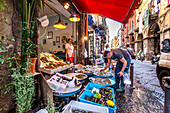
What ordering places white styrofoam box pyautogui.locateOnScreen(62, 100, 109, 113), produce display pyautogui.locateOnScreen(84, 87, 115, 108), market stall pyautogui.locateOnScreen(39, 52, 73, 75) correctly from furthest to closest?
market stall pyautogui.locateOnScreen(39, 52, 73, 75), produce display pyautogui.locateOnScreen(84, 87, 115, 108), white styrofoam box pyautogui.locateOnScreen(62, 100, 109, 113)

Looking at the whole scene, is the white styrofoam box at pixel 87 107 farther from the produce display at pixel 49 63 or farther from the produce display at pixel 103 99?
the produce display at pixel 49 63

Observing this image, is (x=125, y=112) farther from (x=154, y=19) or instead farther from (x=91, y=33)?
(x=154, y=19)

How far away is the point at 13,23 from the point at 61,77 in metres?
1.57

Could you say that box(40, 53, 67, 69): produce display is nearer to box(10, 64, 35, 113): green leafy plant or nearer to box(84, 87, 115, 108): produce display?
box(10, 64, 35, 113): green leafy plant

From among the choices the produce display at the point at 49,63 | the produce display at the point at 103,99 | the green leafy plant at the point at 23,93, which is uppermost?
the produce display at the point at 49,63

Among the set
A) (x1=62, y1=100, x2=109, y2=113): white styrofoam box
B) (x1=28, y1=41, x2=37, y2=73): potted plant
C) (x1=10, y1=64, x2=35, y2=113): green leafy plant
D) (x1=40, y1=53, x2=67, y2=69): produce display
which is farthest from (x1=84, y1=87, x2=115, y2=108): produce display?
(x1=40, y1=53, x2=67, y2=69): produce display

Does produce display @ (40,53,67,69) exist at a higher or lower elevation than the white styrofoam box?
higher

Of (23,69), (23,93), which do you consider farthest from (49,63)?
(23,93)

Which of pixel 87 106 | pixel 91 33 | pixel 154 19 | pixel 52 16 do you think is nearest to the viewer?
pixel 87 106

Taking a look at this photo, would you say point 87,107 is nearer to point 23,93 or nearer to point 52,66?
point 23,93

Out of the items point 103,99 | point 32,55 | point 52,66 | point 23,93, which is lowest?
point 103,99

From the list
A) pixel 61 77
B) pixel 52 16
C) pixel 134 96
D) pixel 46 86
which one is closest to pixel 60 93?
pixel 46 86

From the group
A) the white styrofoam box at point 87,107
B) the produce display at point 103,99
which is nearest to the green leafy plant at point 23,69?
the white styrofoam box at point 87,107

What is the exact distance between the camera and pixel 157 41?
690 inches
